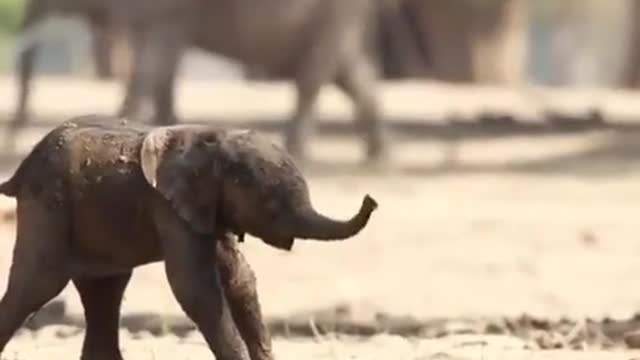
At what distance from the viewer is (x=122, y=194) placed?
4363 mm

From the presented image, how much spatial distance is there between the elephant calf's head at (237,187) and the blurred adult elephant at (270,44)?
24.5 ft

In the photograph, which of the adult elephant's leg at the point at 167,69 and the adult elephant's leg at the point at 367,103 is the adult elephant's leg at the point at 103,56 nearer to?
the adult elephant's leg at the point at 367,103

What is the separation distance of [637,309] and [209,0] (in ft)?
18.9

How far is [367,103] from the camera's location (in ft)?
42.7

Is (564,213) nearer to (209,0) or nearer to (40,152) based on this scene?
(209,0)

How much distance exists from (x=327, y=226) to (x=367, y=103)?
884cm

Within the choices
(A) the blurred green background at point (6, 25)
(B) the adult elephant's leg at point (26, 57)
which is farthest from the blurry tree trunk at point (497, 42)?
(A) the blurred green background at point (6, 25)

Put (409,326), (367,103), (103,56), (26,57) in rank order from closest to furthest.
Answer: (409,326) < (367,103) < (26,57) < (103,56)

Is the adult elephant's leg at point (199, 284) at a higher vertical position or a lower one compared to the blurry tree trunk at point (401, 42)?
lower

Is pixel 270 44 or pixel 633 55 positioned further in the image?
pixel 633 55

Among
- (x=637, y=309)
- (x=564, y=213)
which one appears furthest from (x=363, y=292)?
(x=564, y=213)

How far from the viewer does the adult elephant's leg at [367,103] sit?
1288 cm

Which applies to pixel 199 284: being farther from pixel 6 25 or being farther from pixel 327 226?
pixel 6 25

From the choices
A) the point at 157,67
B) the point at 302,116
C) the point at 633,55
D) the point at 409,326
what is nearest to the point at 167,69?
the point at 157,67
